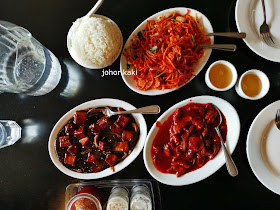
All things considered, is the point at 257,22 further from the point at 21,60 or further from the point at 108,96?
the point at 21,60

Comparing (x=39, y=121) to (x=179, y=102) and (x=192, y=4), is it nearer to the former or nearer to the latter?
(x=179, y=102)

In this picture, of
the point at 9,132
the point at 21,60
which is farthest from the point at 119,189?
the point at 21,60

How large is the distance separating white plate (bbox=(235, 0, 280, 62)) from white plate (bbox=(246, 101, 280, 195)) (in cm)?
44

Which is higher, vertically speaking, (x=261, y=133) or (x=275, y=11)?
(x=275, y=11)

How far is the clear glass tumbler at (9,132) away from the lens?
227cm

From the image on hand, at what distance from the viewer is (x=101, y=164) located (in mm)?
2236

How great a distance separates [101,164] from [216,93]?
1187 millimetres

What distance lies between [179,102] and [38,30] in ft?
4.67

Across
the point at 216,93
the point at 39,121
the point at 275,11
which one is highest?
the point at 275,11

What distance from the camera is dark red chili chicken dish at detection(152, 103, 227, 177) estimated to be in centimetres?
218

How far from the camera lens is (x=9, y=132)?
7.57 ft

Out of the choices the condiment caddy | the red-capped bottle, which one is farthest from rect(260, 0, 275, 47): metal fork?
the red-capped bottle

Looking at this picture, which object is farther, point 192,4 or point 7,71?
point 192,4

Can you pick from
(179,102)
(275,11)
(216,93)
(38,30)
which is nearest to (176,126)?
(179,102)
